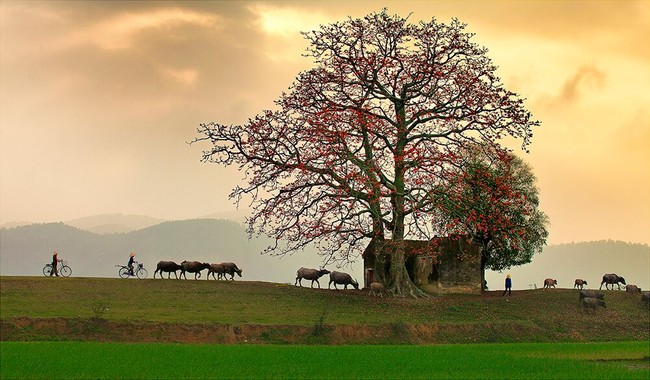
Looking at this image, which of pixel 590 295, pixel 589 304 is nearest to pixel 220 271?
pixel 589 304

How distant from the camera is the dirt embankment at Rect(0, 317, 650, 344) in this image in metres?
36.0

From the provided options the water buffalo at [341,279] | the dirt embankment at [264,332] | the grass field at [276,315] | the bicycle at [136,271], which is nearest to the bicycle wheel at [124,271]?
the bicycle at [136,271]

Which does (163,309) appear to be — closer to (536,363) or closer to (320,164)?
(320,164)

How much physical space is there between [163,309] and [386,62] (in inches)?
861

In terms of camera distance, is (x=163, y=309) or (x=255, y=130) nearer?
(x=163, y=309)

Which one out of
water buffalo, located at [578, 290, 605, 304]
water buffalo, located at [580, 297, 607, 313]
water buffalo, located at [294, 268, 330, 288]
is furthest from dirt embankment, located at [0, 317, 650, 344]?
water buffalo, located at [294, 268, 330, 288]

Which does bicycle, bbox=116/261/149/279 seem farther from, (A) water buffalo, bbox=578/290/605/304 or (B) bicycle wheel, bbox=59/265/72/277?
(A) water buffalo, bbox=578/290/605/304

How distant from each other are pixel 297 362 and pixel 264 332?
9542 millimetres

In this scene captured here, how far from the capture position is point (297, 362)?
2958cm

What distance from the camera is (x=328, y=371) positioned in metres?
27.3

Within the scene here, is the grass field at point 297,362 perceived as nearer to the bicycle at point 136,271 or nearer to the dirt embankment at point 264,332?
the dirt embankment at point 264,332

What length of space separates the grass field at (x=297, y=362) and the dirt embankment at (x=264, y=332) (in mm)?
3047

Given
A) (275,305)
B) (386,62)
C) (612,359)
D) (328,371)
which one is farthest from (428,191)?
(328,371)

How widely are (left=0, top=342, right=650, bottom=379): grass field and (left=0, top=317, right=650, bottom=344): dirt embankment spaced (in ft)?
10.00
